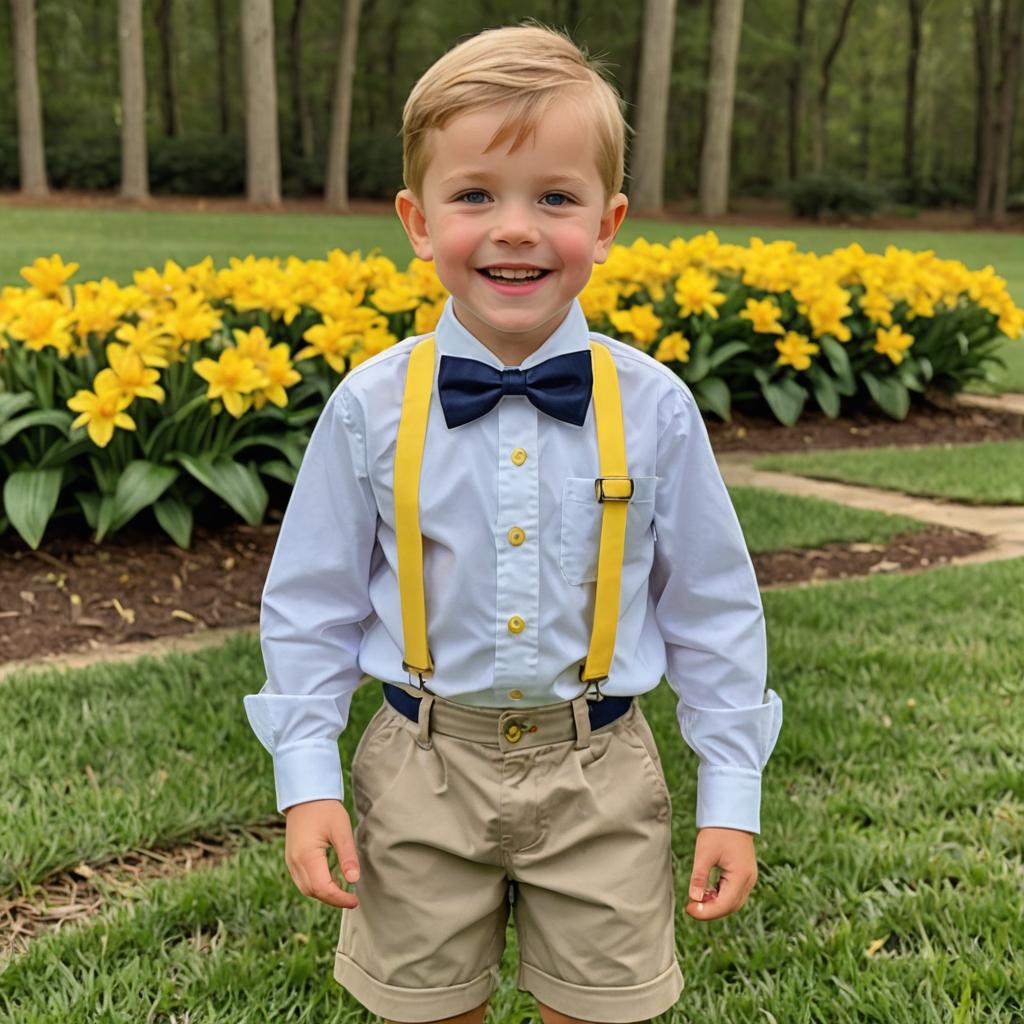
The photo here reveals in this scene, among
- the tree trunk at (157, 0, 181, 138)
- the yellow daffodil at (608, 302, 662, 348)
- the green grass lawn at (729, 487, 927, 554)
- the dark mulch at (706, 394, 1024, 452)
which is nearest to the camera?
the green grass lawn at (729, 487, 927, 554)

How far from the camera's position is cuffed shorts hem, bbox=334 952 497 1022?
1599 millimetres

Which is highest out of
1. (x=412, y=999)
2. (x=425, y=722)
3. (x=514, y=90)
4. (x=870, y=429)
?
(x=514, y=90)

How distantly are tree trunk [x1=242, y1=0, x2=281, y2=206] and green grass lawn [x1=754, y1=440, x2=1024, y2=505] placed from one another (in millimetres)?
17610

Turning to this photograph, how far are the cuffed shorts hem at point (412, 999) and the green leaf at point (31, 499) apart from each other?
8.28 feet

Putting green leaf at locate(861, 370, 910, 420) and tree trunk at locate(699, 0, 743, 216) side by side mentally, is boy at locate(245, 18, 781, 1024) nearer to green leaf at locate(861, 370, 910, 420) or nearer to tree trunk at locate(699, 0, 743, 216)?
green leaf at locate(861, 370, 910, 420)

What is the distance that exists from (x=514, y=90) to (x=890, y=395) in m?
6.05

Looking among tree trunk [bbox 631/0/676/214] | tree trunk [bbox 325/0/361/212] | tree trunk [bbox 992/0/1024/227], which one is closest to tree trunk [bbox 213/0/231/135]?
tree trunk [bbox 325/0/361/212]

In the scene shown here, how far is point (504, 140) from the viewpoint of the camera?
1.39 metres

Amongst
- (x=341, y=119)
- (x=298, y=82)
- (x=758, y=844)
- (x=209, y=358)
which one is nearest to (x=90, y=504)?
(x=209, y=358)

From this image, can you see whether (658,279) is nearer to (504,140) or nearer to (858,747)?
(858,747)

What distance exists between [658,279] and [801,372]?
106 cm

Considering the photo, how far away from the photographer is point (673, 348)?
19.7 feet

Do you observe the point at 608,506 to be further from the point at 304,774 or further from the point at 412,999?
the point at 412,999

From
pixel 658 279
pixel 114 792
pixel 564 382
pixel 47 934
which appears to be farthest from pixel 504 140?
pixel 658 279
